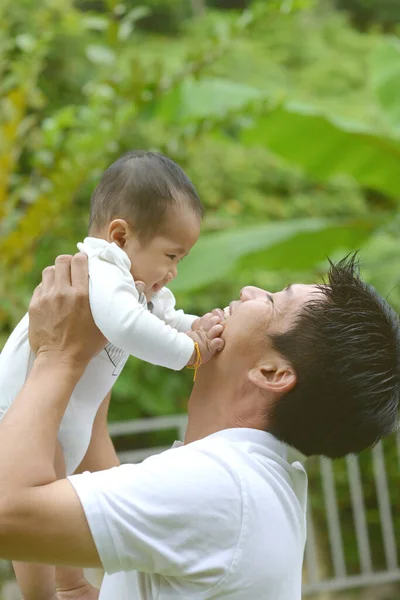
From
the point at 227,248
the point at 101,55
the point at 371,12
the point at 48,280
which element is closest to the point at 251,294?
the point at 48,280

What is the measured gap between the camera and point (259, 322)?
5.55 ft

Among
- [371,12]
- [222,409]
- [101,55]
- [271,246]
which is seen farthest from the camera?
[371,12]

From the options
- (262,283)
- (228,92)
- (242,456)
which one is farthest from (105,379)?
(262,283)

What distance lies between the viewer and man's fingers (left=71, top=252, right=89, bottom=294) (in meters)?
1.61

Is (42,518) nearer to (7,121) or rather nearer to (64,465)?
(64,465)

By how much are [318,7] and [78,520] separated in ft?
36.9

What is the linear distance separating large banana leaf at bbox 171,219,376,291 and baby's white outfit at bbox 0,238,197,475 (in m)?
3.34

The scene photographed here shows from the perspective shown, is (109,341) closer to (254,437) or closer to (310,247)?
(254,437)

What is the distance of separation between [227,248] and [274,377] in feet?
12.2

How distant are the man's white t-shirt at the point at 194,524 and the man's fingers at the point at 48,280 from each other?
1.21 ft

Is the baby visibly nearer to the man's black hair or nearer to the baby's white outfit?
the baby's white outfit

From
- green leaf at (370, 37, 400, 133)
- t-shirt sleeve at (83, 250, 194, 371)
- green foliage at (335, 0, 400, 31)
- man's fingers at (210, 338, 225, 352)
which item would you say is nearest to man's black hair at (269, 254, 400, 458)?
man's fingers at (210, 338, 225, 352)

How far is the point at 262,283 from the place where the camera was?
7.24 m

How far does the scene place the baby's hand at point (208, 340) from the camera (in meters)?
1.66
